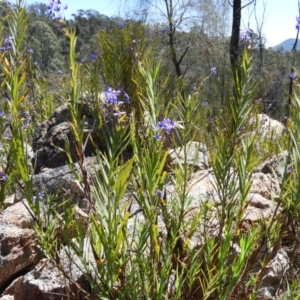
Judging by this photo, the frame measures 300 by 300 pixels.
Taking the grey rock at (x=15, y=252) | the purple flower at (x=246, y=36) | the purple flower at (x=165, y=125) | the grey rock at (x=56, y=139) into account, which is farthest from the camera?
the grey rock at (x=56, y=139)

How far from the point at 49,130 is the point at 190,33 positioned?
981 centimetres

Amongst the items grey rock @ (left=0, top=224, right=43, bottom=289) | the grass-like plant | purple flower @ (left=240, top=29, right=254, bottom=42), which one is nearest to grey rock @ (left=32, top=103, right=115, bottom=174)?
grey rock @ (left=0, top=224, right=43, bottom=289)

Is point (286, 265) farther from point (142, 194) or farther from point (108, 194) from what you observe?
point (108, 194)

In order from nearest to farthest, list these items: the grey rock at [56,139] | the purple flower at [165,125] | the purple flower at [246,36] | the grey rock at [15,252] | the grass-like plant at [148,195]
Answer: the grass-like plant at [148,195]
the purple flower at [165,125]
the purple flower at [246,36]
the grey rock at [15,252]
the grey rock at [56,139]

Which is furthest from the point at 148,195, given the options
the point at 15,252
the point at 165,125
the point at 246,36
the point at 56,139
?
the point at 56,139

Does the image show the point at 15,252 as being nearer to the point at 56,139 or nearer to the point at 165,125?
the point at 165,125

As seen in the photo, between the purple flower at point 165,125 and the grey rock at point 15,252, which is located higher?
the purple flower at point 165,125

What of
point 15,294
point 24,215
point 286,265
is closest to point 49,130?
point 24,215

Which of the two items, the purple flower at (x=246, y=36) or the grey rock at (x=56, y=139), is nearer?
the purple flower at (x=246, y=36)

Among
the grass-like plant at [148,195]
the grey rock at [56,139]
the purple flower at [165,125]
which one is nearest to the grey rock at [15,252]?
the grass-like plant at [148,195]

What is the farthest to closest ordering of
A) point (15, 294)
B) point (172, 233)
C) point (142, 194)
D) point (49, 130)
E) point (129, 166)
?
point (49, 130) < point (15, 294) < point (172, 233) < point (142, 194) < point (129, 166)

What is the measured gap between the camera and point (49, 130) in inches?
166

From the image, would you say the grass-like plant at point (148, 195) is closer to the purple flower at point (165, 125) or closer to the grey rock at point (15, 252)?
the purple flower at point (165, 125)

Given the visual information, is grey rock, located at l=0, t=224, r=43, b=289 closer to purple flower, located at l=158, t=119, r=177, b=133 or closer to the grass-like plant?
the grass-like plant
